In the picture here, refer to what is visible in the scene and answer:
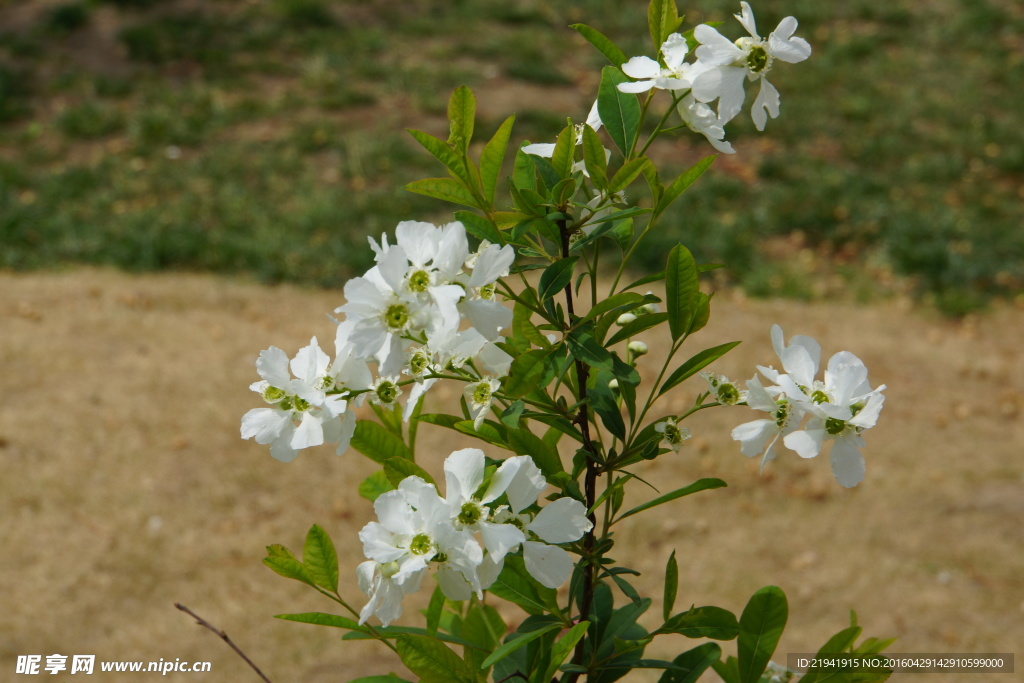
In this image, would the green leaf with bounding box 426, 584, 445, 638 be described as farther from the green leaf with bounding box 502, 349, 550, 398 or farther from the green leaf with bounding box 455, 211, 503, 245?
the green leaf with bounding box 455, 211, 503, 245

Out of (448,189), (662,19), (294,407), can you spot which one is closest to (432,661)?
(294,407)

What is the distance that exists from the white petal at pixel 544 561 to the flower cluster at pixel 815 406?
0.23 metres

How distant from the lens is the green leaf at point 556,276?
3.55 ft

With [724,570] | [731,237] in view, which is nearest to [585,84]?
[731,237]

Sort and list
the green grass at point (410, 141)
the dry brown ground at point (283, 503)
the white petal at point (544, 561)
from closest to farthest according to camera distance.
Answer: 1. the white petal at point (544, 561)
2. the dry brown ground at point (283, 503)
3. the green grass at point (410, 141)

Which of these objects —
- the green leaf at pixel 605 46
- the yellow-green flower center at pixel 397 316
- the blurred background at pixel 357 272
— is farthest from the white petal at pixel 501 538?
the blurred background at pixel 357 272

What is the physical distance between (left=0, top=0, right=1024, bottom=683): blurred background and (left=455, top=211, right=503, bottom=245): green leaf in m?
1.57

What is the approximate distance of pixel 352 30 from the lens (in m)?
6.95

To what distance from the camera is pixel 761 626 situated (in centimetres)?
128

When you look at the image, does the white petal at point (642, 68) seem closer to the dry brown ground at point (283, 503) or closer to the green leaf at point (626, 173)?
the green leaf at point (626, 173)

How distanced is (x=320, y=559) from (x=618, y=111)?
0.72m

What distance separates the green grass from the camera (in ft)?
16.0

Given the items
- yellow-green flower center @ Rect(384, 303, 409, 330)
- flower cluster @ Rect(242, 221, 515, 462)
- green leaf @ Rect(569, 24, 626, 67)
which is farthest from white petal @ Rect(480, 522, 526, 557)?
green leaf @ Rect(569, 24, 626, 67)

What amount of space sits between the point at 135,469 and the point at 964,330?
3.73 meters
